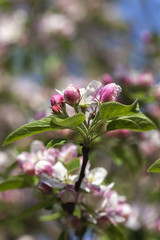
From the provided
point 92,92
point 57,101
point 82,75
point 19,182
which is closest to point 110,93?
point 92,92

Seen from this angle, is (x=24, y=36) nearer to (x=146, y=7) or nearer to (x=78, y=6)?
(x=146, y=7)

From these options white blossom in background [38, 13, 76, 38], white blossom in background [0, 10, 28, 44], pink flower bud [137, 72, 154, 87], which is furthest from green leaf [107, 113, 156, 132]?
white blossom in background [0, 10, 28, 44]

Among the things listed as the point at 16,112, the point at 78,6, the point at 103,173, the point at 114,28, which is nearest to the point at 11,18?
the point at 16,112

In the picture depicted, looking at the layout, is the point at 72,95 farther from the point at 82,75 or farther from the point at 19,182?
the point at 82,75

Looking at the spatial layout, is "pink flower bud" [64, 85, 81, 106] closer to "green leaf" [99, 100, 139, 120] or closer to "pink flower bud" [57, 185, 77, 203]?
"green leaf" [99, 100, 139, 120]

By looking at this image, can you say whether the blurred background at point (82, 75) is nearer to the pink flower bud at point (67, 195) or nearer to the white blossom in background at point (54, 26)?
the white blossom in background at point (54, 26)

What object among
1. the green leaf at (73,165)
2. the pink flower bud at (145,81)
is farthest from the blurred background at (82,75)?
the green leaf at (73,165)

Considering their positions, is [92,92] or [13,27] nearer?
[92,92]
